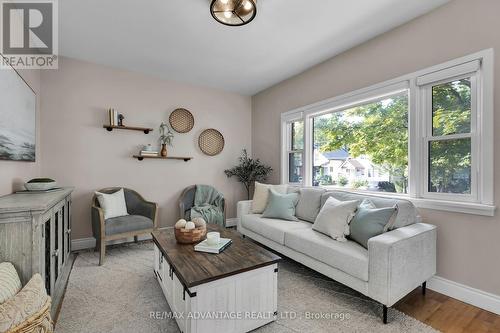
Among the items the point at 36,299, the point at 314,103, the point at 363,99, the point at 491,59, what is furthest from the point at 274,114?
the point at 36,299

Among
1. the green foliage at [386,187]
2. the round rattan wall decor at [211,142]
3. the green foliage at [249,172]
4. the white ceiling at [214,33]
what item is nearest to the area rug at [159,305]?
the green foliage at [386,187]

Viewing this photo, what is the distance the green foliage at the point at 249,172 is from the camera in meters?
4.46

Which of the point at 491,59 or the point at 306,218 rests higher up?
the point at 491,59

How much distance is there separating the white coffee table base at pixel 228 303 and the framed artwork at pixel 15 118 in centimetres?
176

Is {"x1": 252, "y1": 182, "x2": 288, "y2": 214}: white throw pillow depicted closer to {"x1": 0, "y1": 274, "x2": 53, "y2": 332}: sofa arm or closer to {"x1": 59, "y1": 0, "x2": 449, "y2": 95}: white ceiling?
{"x1": 59, "y1": 0, "x2": 449, "y2": 95}: white ceiling

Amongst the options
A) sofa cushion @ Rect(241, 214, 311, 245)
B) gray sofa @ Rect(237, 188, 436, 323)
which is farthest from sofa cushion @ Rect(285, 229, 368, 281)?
sofa cushion @ Rect(241, 214, 311, 245)

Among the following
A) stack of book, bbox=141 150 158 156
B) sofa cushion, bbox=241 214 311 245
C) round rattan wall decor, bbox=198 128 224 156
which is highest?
round rattan wall decor, bbox=198 128 224 156

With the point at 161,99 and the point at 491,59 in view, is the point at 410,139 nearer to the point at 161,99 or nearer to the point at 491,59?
the point at 491,59

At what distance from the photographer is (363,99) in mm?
2883

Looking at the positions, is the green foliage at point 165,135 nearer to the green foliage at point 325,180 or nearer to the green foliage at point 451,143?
the green foliage at point 325,180

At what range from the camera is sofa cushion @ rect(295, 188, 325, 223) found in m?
2.98

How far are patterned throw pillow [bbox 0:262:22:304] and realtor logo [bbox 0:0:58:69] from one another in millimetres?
1620

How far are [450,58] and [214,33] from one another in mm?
2351

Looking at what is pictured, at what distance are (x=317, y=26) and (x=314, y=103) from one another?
47.0 inches
